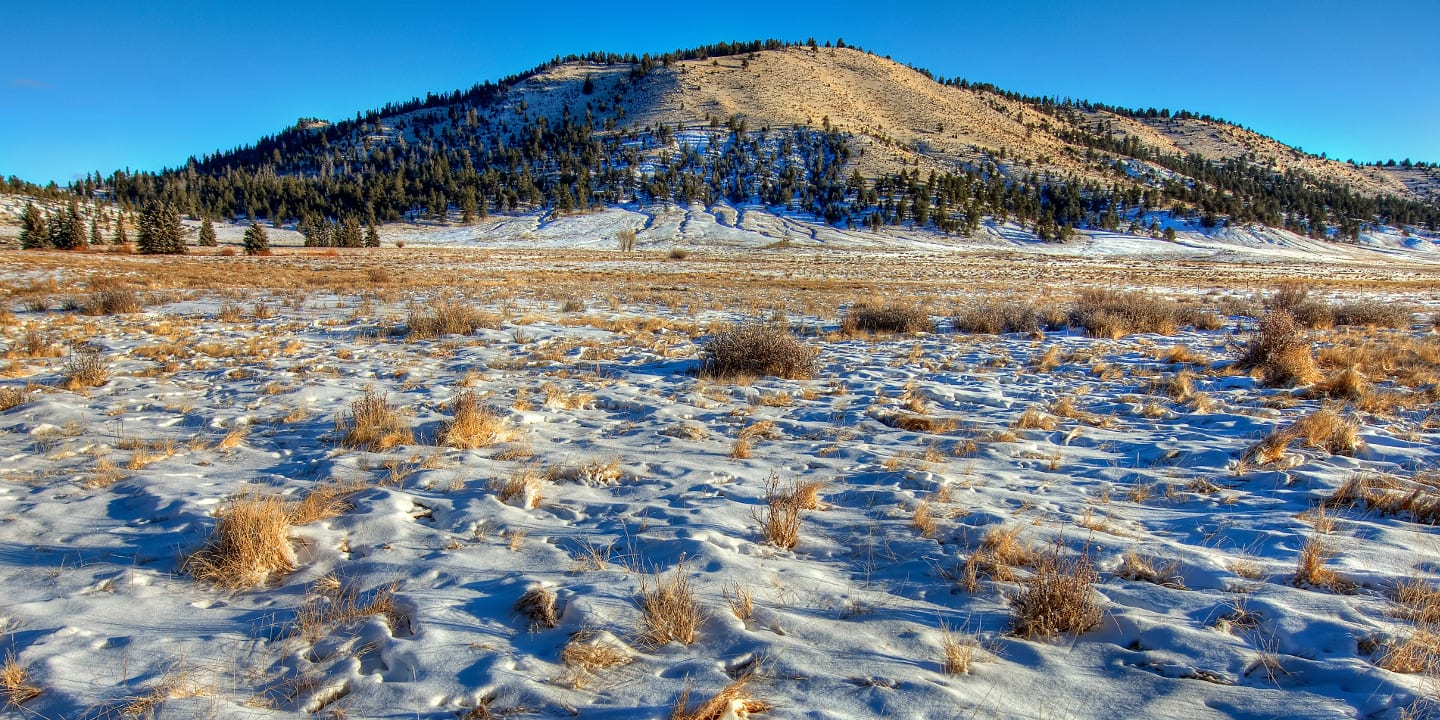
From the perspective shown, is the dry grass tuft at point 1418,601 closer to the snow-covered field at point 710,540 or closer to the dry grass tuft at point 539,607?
the snow-covered field at point 710,540

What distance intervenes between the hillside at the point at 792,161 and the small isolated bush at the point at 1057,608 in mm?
82933

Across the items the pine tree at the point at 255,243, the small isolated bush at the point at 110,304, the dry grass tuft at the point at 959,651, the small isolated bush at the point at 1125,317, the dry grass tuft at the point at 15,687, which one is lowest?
the dry grass tuft at the point at 15,687

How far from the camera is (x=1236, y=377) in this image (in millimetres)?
8492

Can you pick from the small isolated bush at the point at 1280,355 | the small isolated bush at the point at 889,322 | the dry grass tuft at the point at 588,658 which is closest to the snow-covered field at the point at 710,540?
the dry grass tuft at the point at 588,658

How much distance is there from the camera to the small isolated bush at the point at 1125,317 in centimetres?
1241

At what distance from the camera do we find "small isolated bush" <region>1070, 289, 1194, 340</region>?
12.4 m

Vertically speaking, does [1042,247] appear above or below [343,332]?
above

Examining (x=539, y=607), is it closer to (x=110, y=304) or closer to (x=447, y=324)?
(x=447, y=324)

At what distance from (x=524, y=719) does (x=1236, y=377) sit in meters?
10.1

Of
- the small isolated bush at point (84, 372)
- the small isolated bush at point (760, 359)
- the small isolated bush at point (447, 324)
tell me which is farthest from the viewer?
the small isolated bush at point (447, 324)

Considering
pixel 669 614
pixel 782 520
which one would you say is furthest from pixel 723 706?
pixel 782 520

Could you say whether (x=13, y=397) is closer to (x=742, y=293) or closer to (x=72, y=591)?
(x=72, y=591)

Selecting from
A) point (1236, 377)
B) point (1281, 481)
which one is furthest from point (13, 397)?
point (1236, 377)

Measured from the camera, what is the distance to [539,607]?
9.68ft
